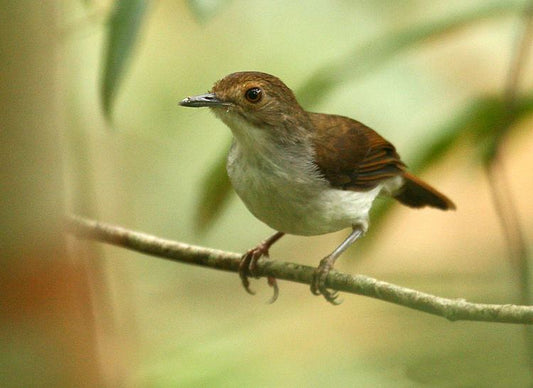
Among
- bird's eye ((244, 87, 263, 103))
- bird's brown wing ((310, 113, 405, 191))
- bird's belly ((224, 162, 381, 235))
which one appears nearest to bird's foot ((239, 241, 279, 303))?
bird's belly ((224, 162, 381, 235))

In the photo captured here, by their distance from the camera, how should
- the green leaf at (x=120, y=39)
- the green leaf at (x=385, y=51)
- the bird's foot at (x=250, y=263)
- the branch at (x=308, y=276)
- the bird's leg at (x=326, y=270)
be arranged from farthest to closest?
1. the bird's foot at (x=250, y=263)
2. the bird's leg at (x=326, y=270)
3. the green leaf at (x=385, y=51)
4. the green leaf at (x=120, y=39)
5. the branch at (x=308, y=276)

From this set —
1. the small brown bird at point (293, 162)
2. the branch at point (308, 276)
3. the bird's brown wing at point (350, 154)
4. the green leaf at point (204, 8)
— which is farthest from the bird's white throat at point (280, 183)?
the green leaf at point (204, 8)

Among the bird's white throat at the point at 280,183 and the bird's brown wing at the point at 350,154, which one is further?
the bird's brown wing at the point at 350,154

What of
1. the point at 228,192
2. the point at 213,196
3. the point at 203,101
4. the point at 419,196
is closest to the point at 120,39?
the point at 203,101

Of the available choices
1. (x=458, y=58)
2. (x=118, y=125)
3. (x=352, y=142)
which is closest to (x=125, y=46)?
(x=352, y=142)

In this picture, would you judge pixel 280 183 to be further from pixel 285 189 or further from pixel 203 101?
pixel 203 101

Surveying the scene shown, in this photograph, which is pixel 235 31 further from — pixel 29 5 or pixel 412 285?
pixel 29 5

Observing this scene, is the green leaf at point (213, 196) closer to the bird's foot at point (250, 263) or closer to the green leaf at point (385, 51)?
the bird's foot at point (250, 263)
